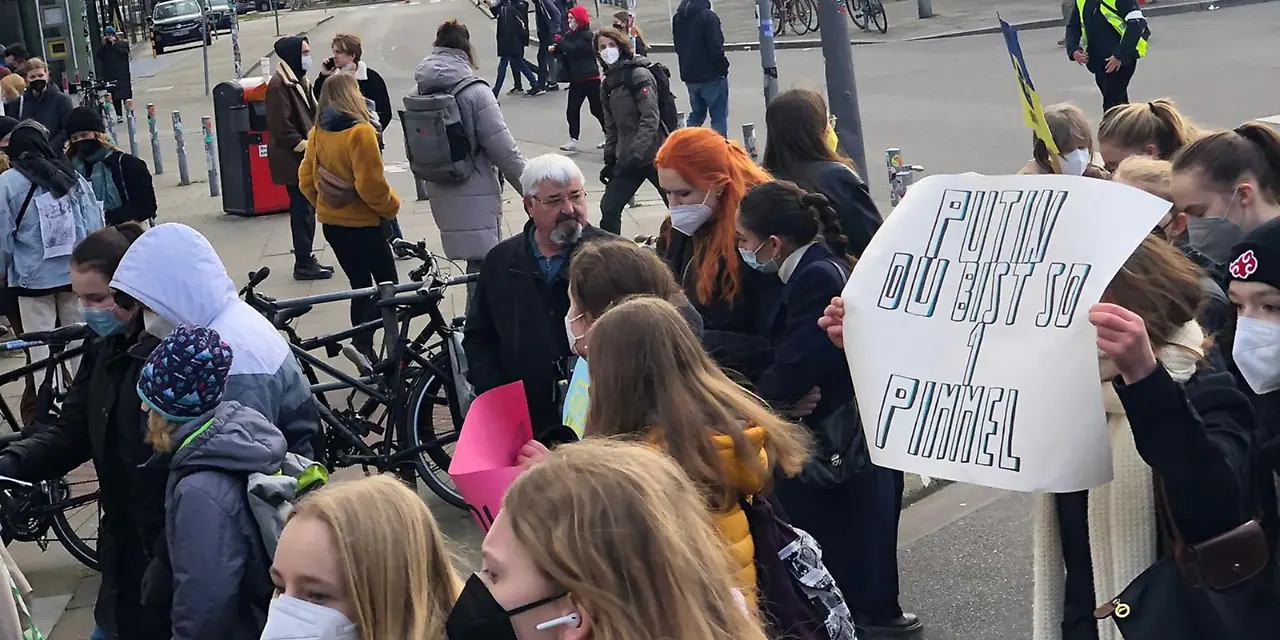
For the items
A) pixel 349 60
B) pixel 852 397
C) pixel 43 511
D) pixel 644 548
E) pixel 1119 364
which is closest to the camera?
pixel 644 548

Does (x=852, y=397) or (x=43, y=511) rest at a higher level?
(x=852, y=397)

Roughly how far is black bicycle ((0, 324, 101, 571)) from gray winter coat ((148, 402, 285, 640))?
90.7 inches

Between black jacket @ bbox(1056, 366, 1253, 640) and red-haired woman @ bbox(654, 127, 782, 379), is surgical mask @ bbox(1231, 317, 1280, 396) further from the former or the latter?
red-haired woman @ bbox(654, 127, 782, 379)

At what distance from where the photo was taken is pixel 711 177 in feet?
16.5

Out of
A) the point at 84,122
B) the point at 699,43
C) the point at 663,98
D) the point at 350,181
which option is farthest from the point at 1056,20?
the point at 84,122

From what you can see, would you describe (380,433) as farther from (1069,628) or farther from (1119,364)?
(1119,364)

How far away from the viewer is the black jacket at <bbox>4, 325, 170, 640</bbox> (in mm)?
3893

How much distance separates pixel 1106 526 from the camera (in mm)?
2869

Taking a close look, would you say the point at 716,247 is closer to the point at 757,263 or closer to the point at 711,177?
the point at 711,177

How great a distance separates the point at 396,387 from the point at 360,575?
12.3ft

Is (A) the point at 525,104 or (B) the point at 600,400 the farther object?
(A) the point at 525,104

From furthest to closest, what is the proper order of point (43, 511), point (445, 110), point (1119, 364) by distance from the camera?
point (445, 110) → point (43, 511) → point (1119, 364)

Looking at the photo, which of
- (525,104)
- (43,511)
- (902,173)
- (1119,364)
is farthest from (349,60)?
(525,104)

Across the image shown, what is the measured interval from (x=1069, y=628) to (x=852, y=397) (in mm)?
1514
